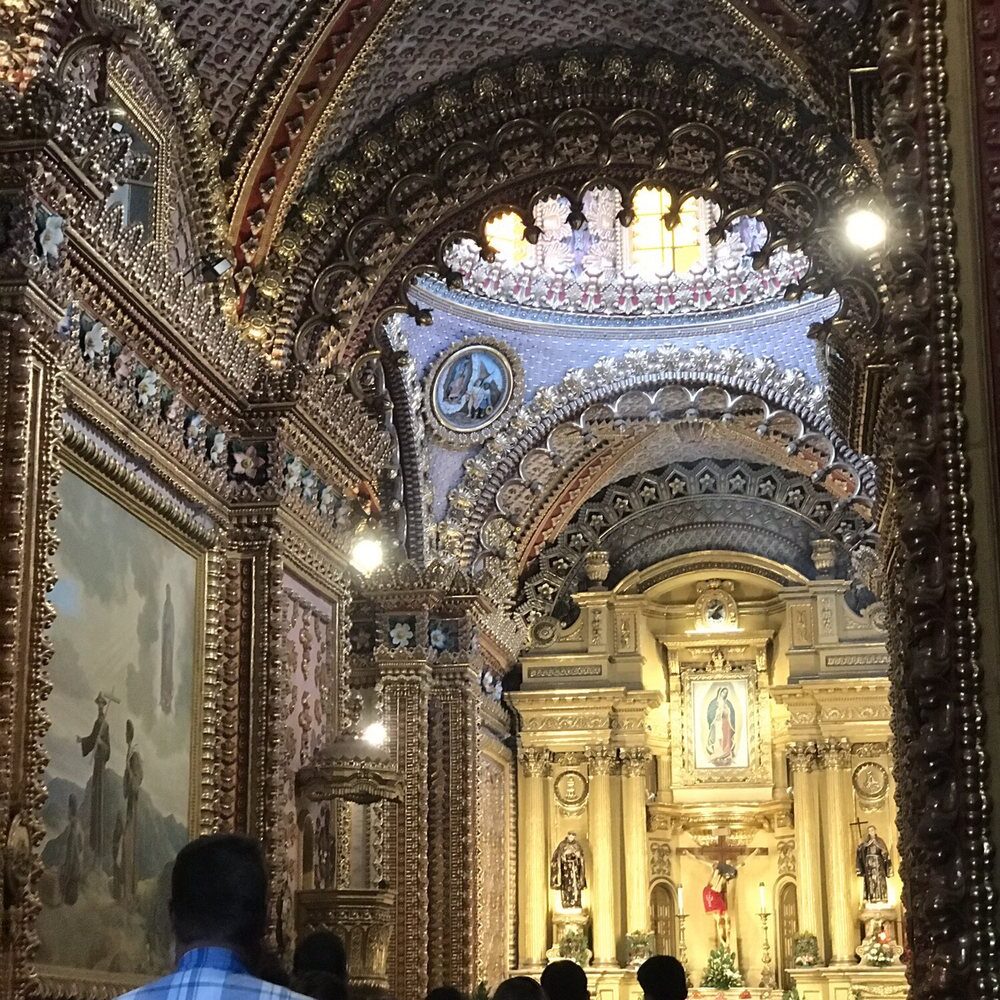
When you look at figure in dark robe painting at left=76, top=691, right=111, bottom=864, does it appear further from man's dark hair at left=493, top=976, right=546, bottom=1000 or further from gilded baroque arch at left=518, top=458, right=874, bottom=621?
gilded baroque arch at left=518, top=458, right=874, bottom=621

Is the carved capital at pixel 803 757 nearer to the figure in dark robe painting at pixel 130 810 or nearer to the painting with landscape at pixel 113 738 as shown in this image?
the painting with landscape at pixel 113 738

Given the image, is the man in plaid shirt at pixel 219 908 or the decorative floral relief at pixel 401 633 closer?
the man in plaid shirt at pixel 219 908

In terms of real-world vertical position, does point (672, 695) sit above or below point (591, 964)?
above

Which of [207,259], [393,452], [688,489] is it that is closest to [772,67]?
→ [207,259]

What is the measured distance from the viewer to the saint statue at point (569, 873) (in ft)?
72.6

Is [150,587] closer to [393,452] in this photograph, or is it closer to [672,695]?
[393,452]

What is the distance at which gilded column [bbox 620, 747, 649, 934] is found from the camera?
22062mm

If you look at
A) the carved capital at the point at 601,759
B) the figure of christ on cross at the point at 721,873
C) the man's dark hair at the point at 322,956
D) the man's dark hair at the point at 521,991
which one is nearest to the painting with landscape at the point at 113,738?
the man's dark hair at the point at 322,956

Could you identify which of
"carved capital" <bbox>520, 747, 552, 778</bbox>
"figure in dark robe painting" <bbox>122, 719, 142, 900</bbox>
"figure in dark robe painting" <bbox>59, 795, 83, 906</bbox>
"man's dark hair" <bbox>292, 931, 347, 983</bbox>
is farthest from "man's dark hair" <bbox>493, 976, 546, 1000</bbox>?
"carved capital" <bbox>520, 747, 552, 778</bbox>

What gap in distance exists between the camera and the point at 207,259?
11.2 metres

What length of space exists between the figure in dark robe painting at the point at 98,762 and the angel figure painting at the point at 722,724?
15090 millimetres

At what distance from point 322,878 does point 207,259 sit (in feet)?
15.0

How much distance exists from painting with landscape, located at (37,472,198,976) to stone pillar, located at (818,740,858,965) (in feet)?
44.4

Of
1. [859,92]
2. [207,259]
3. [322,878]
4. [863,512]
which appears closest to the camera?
[859,92]
